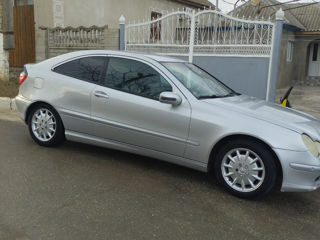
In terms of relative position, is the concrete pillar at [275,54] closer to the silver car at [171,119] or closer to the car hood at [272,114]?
the silver car at [171,119]

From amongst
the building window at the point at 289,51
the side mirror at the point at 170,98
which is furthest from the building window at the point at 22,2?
the building window at the point at 289,51

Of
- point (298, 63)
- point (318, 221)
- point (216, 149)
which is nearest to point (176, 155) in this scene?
point (216, 149)

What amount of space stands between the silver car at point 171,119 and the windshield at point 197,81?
0.07 feet

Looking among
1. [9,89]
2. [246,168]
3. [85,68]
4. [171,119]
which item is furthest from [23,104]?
[9,89]

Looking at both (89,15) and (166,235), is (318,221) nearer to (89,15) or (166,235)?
(166,235)

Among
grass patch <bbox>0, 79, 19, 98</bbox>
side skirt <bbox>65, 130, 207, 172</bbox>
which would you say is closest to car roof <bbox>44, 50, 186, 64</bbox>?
side skirt <bbox>65, 130, 207, 172</bbox>

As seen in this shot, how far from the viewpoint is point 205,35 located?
27.6 ft

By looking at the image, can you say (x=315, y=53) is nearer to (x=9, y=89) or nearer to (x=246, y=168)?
(x=9, y=89)

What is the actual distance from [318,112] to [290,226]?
22.4ft

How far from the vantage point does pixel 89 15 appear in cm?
1318

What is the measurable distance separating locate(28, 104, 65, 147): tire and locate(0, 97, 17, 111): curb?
368 cm

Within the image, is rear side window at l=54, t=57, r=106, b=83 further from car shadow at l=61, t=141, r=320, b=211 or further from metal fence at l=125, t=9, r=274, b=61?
metal fence at l=125, t=9, r=274, b=61

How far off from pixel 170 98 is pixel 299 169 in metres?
1.58

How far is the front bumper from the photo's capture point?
3.44 meters
